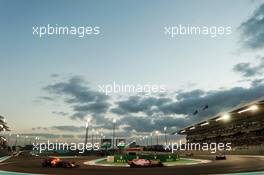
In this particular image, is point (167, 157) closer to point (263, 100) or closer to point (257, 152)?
point (263, 100)

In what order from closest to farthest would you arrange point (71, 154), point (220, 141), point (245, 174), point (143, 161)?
point (245, 174) → point (143, 161) → point (71, 154) → point (220, 141)

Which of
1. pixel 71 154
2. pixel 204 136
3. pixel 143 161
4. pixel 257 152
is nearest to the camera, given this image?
pixel 143 161

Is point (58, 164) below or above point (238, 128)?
below

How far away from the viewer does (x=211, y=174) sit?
25.7 m

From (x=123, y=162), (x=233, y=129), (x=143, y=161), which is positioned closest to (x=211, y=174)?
(x=143, y=161)

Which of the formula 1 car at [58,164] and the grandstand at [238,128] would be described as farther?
the grandstand at [238,128]

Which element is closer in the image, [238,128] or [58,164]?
[58,164]

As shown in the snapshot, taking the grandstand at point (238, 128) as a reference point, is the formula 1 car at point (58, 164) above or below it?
below

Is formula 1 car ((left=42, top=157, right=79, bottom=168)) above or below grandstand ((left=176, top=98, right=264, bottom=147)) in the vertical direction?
below

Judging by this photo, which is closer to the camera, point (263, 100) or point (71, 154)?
point (263, 100)

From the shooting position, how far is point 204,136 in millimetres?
136625

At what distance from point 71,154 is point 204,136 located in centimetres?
6309

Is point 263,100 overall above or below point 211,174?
above

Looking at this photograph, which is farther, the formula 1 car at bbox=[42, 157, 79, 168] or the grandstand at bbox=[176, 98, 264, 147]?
the grandstand at bbox=[176, 98, 264, 147]
